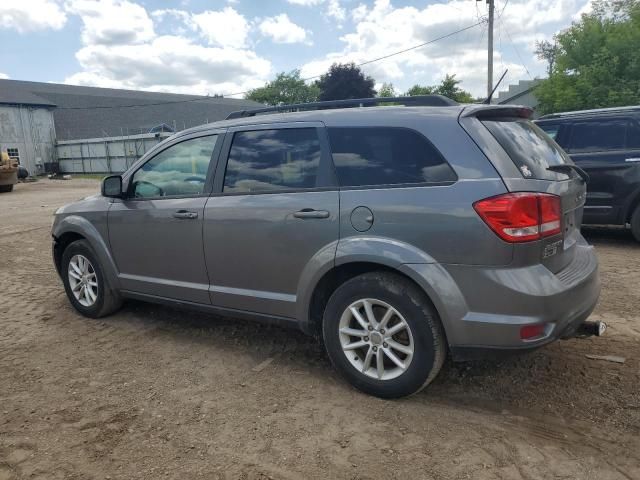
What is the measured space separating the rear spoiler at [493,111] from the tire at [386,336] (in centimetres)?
106

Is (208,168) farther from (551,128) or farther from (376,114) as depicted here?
(551,128)

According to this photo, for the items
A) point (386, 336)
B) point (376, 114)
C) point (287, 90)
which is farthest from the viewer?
point (287, 90)

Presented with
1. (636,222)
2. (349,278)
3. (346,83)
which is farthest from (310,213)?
(346,83)

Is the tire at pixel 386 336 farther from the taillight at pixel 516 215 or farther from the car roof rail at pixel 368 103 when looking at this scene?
the car roof rail at pixel 368 103

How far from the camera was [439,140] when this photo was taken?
3064 mm

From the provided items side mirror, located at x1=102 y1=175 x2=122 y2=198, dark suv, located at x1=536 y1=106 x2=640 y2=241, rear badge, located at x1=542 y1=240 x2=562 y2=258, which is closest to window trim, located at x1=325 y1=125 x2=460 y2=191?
rear badge, located at x1=542 y1=240 x2=562 y2=258

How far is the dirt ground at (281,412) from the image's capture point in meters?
2.65

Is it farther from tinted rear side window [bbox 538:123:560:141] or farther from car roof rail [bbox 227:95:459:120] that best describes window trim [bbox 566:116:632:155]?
car roof rail [bbox 227:95:459:120]

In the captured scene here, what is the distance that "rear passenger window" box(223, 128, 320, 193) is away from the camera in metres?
3.54

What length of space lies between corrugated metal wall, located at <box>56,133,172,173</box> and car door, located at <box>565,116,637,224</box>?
2645cm

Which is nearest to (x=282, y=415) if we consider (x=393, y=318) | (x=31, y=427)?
(x=393, y=318)

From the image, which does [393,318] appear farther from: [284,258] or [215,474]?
[215,474]

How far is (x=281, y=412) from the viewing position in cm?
318

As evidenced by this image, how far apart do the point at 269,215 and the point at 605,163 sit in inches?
224
